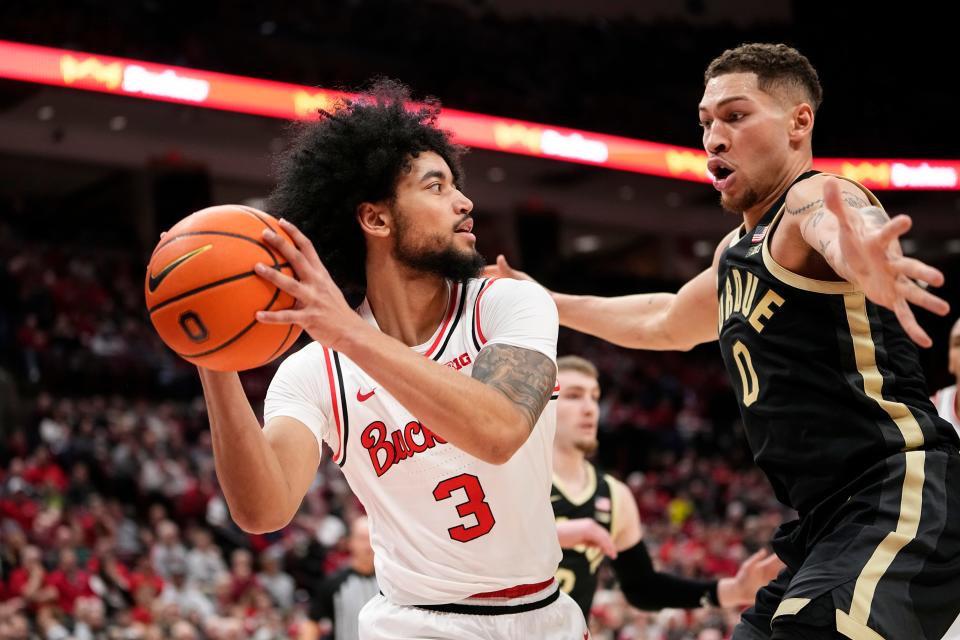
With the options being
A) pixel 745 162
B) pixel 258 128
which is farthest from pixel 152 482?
pixel 745 162

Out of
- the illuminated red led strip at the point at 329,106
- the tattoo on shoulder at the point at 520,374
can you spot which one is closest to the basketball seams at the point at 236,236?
the tattoo on shoulder at the point at 520,374

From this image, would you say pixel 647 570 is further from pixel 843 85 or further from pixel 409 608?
pixel 843 85

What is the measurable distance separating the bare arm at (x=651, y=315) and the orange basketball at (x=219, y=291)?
1574 mm

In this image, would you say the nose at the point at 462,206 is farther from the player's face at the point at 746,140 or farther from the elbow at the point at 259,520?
the elbow at the point at 259,520

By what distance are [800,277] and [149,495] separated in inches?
482

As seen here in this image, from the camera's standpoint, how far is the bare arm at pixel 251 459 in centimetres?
292

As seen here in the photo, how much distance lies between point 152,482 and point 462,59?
12.5 metres

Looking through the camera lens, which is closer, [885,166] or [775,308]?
[775,308]

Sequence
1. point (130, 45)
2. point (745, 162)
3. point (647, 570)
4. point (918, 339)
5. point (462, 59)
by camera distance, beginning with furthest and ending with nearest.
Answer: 1. point (462, 59)
2. point (130, 45)
3. point (647, 570)
4. point (745, 162)
5. point (918, 339)

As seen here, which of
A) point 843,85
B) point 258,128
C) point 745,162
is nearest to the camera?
point 745,162

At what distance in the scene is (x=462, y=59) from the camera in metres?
23.5

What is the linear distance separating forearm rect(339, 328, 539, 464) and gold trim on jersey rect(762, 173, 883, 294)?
3.14 feet

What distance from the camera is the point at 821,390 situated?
313 centimetres

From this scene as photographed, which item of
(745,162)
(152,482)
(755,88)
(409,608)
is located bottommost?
(152,482)
